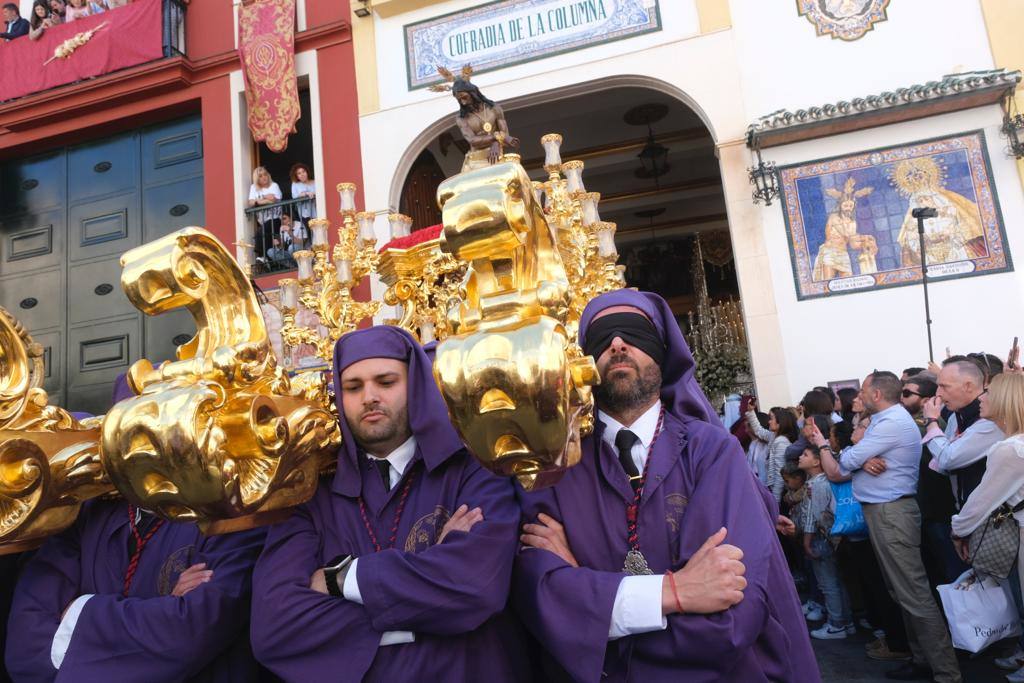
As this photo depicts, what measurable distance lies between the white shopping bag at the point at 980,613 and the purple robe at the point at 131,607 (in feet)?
9.16

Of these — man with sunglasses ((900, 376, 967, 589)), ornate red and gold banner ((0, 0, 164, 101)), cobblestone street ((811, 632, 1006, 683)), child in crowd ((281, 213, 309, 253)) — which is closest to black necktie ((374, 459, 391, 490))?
cobblestone street ((811, 632, 1006, 683))

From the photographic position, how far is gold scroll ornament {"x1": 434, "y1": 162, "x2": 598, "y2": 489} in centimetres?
86

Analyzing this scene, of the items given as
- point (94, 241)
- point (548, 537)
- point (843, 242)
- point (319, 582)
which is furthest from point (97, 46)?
point (548, 537)

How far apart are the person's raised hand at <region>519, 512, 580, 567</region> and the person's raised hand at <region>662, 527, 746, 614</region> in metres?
0.23

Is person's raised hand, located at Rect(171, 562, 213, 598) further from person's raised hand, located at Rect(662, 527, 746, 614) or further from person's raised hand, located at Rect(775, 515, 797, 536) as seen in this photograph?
person's raised hand, located at Rect(775, 515, 797, 536)

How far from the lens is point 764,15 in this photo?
7.07 m

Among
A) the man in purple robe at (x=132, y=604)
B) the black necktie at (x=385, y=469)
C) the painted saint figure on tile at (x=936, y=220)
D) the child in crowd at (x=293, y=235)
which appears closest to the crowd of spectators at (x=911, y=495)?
the black necktie at (x=385, y=469)

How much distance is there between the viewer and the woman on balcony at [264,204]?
26.5 feet

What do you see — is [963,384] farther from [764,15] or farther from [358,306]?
[764,15]

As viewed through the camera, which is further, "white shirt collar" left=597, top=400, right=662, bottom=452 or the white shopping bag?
the white shopping bag

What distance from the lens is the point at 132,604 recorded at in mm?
1570

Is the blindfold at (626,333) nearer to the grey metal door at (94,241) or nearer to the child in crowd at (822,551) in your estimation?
the child in crowd at (822,551)

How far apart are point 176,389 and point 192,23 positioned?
954 centimetres

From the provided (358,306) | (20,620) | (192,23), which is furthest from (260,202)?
(20,620)
